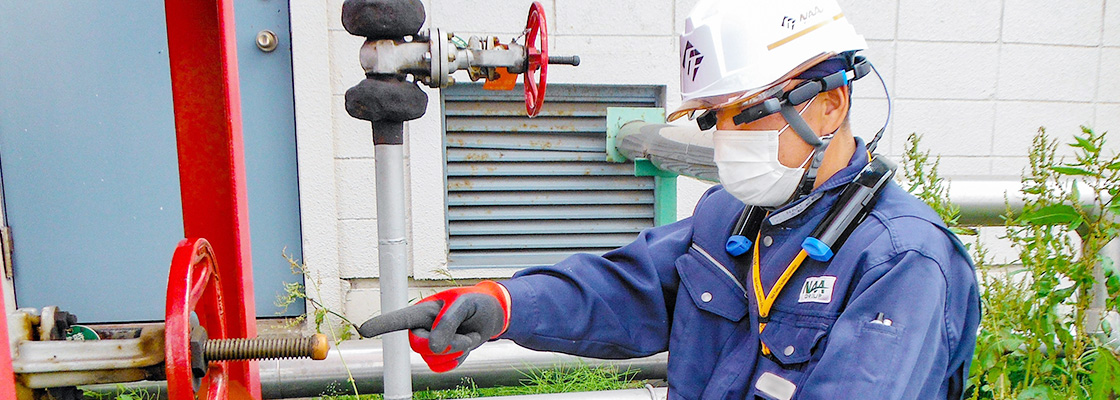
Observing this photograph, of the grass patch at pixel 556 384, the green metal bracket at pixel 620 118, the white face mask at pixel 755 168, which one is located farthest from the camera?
the green metal bracket at pixel 620 118

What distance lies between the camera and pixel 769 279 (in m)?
1.32

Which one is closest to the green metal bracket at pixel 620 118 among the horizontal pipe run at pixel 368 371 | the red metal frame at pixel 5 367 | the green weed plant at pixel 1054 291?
the horizontal pipe run at pixel 368 371

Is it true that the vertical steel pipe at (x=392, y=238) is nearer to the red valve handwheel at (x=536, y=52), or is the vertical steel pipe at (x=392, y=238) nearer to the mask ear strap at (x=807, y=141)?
the red valve handwheel at (x=536, y=52)

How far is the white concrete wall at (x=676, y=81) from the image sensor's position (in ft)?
9.58

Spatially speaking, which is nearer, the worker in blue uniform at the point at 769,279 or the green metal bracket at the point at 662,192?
the worker in blue uniform at the point at 769,279

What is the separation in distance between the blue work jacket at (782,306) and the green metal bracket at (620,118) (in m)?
1.09

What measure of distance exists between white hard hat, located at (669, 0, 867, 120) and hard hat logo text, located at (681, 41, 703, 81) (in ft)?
0.06

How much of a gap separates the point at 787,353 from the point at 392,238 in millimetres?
798

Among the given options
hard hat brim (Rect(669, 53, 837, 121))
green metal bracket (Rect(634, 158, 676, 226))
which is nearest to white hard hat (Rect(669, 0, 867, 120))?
hard hat brim (Rect(669, 53, 837, 121))

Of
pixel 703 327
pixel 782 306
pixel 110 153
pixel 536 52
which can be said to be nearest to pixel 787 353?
pixel 782 306

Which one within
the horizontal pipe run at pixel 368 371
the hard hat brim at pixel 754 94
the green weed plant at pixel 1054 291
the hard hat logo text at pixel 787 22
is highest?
the hard hat logo text at pixel 787 22

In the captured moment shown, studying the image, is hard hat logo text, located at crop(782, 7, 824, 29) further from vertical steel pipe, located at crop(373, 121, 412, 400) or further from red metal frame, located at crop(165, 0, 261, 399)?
red metal frame, located at crop(165, 0, 261, 399)

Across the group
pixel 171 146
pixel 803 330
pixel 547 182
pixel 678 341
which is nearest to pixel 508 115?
pixel 547 182

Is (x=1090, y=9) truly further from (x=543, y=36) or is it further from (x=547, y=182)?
(x=543, y=36)
